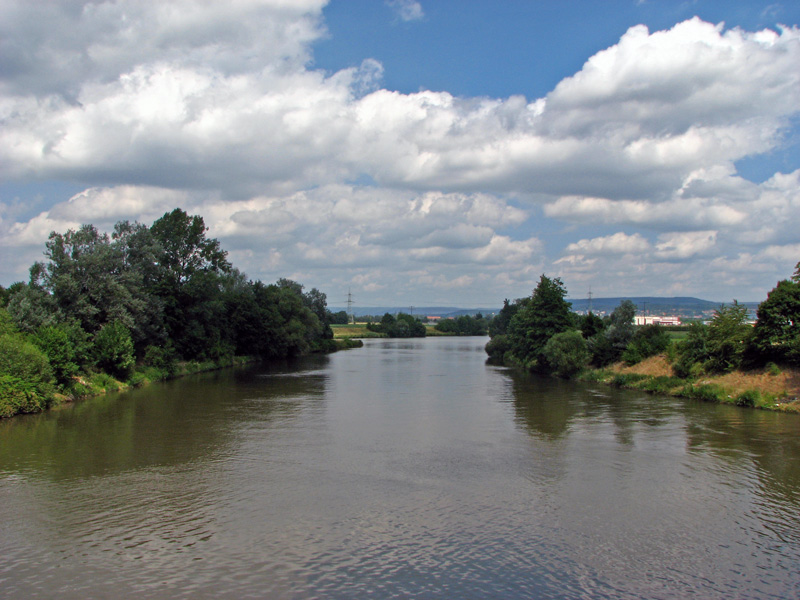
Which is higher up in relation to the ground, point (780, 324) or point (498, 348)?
point (780, 324)

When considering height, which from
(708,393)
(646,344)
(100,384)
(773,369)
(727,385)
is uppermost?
(646,344)

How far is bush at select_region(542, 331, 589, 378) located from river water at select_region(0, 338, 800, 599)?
1843cm

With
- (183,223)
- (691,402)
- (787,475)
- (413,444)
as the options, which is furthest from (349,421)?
(183,223)

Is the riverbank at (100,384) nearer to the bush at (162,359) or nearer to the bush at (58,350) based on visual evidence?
the bush at (162,359)

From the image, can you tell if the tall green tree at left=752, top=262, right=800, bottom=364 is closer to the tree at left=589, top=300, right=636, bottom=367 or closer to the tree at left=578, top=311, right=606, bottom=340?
the tree at left=589, top=300, right=636, bottom=367

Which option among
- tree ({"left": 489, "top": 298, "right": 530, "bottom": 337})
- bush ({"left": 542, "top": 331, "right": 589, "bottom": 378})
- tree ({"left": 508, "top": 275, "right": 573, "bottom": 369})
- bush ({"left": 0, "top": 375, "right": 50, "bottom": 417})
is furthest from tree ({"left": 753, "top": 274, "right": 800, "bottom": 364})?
tree ({"left": 489, "top": 298, "right": 530, "bottom": 337})

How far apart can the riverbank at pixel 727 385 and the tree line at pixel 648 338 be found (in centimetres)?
69

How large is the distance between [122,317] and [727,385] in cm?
3600

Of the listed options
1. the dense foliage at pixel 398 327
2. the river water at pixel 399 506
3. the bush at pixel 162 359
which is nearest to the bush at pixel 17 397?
the river water at pixel 399 506

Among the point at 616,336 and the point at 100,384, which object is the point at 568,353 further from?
the point at 100,384

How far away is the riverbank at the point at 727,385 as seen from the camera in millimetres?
28530

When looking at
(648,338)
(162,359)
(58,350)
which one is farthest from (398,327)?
(58,350)

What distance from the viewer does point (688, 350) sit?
1414 inches

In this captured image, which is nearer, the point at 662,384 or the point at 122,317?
the point at 662,384
